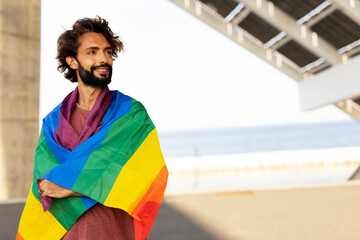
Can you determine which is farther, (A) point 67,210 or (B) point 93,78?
(B) point 93,78

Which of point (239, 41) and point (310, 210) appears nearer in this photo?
point (310, 210)

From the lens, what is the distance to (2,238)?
470 centimetres

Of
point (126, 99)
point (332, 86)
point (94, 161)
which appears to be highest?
point (332, 86)

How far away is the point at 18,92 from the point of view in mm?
6836

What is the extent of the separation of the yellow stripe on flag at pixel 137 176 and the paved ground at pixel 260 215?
9.70ft

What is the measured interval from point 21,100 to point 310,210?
A: 15.4 ft

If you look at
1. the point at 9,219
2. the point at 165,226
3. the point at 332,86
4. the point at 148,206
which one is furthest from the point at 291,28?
the point at 148,206

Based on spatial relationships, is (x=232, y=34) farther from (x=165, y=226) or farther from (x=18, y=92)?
(x=165, y=226)

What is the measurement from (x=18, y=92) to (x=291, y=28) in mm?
7764

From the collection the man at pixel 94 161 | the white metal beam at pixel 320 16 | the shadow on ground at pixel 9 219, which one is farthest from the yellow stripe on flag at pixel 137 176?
the white metal beam at pixel 320 16

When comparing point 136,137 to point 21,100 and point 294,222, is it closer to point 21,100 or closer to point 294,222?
point 294,222

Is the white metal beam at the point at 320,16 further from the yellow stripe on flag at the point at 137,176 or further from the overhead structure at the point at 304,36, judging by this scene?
the yellow stripe on flag at the point at 137,176

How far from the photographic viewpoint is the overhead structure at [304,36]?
11.0 meters

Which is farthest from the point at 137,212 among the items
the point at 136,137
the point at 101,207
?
the point at 136,137
